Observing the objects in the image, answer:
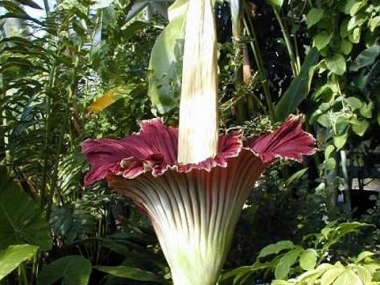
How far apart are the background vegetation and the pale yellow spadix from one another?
47 centimetres

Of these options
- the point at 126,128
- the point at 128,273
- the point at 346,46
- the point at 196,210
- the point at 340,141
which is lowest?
the point at 128,273

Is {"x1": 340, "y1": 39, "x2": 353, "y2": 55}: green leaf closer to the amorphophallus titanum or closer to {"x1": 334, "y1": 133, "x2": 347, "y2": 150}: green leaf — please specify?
{"x1": 334, "y1": 133, "x2": 347, "y2": 150}: green leaf

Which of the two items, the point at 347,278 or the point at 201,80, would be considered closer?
the point at 347,278

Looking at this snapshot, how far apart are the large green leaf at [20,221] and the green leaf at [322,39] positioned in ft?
2.75

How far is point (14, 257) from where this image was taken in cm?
120

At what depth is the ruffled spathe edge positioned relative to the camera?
0.91 metres

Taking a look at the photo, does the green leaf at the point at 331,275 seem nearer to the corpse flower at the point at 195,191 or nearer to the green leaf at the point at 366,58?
the corpse flower at the point at 195,191

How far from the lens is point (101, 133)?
1931mm

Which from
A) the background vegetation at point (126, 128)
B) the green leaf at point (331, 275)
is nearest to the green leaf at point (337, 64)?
the background vegetation at point (126, 128)

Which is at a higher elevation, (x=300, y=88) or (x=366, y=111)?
(x=300, y=88)

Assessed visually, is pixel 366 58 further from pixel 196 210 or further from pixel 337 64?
pixel 196 210

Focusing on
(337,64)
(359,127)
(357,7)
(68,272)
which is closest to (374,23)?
(357,7)

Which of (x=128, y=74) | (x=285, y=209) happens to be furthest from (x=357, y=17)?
(x=128, y=74)

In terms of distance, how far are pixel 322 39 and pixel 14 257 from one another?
98 cm
